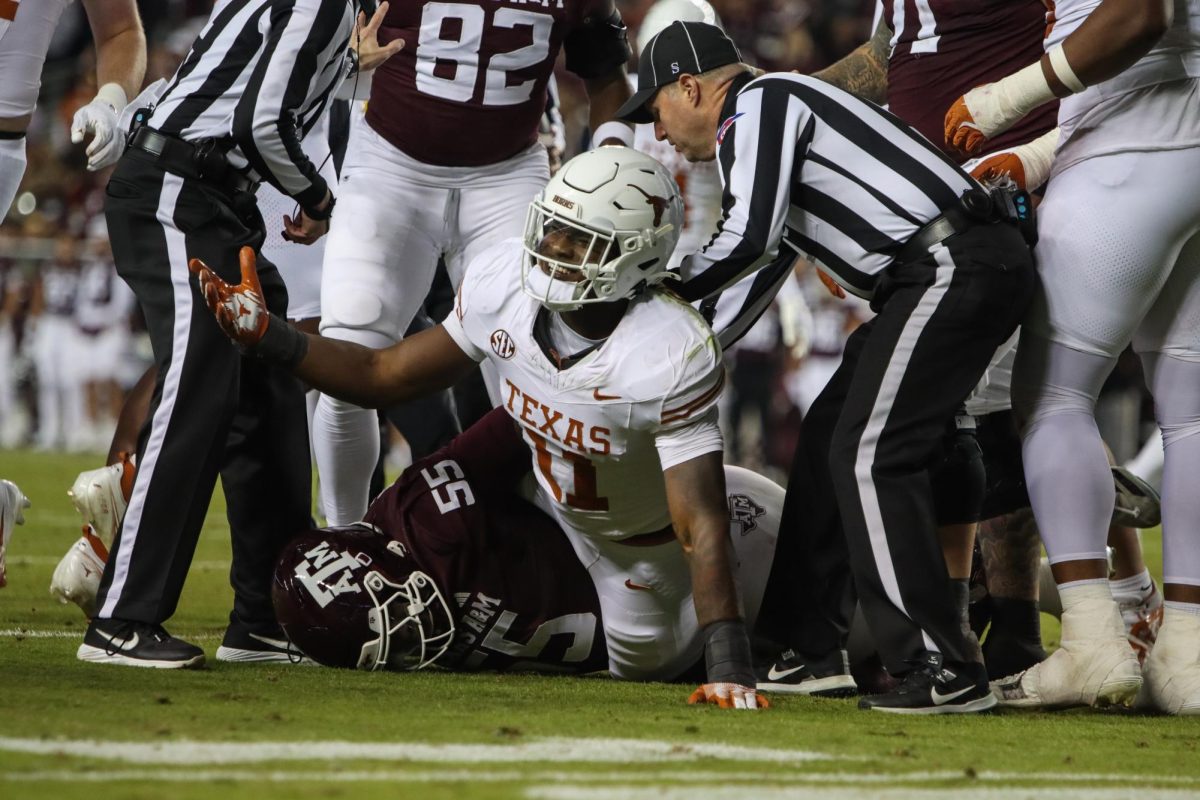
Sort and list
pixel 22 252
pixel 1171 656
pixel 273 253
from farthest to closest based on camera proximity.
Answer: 1. pixel 22 252
2. pixel 273 253
3. pixel 1171 656

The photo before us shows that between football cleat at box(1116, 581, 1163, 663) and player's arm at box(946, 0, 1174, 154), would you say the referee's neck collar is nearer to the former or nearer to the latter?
player's arm at box(946, 0, 1174, 154)

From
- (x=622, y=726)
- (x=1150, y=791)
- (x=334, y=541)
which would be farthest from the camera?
(x=334, y=541)

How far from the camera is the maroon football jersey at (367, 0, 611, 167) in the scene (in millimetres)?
4398

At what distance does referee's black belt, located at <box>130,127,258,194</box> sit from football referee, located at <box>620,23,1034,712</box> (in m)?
1.10

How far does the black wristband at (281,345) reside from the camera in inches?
132

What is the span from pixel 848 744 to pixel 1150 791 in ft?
1.72

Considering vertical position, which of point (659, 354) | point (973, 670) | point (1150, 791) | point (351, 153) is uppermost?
point (351, 153)

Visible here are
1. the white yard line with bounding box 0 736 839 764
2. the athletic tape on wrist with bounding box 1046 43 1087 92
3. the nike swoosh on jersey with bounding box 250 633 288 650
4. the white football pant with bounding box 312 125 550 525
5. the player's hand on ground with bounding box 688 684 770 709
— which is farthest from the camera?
the white football pant with bounding box 312 125 550 525

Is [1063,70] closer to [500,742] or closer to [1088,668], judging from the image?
[1088,668]

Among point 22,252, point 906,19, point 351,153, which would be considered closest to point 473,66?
point 351,153

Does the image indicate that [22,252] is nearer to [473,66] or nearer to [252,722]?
[473,66]

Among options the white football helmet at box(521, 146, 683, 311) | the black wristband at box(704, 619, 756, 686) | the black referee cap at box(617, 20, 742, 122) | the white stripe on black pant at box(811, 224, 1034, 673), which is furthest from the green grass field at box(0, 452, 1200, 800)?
the black referee cap at box(617, 20, 742, 122)

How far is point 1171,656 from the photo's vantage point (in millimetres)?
3412

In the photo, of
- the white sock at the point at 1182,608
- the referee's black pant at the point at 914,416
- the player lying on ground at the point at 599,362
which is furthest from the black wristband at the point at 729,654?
the white sock at the point at 1182,608
